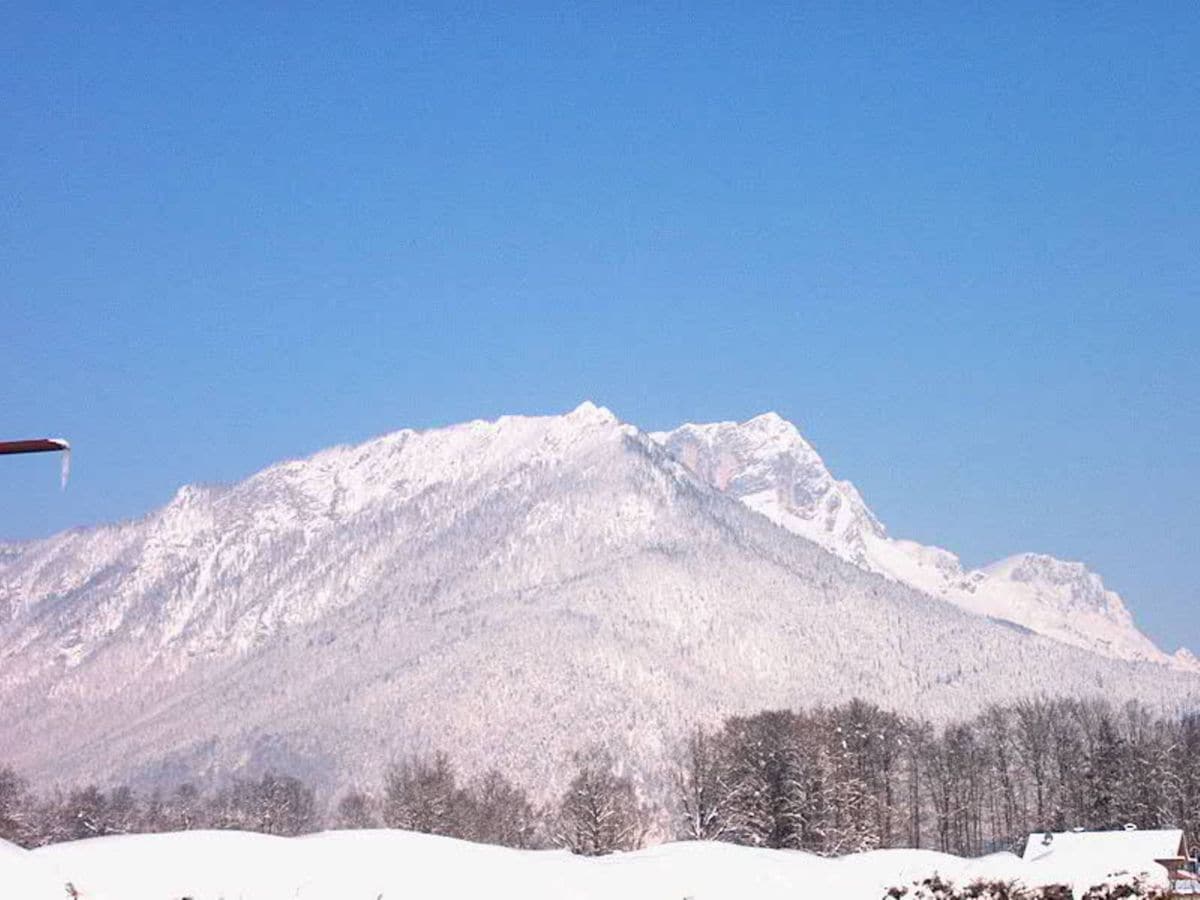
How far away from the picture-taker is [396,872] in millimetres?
14062

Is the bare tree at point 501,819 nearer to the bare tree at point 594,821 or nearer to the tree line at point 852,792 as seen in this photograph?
the tree line at point 852,792

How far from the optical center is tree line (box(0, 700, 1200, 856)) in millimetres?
87062

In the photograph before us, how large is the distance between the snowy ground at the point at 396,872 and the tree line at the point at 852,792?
6611 centimetres

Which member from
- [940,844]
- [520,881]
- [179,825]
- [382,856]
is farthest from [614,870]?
[179,825]

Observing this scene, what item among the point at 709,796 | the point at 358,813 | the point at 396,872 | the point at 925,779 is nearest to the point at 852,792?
the point at 709,796

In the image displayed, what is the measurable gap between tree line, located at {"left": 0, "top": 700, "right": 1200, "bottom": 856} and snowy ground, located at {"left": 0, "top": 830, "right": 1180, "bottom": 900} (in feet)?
217

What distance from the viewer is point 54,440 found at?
15.3 meters

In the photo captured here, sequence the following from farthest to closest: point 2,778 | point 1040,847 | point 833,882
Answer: point 2,778, point 1040,847, point 833,882

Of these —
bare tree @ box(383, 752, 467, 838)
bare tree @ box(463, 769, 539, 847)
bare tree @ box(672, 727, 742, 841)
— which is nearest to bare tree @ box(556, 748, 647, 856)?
bare tree @ box(672, 727, 742, 841)

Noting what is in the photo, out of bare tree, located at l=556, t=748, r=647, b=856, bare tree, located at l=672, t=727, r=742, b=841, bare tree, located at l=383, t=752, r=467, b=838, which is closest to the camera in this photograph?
bare tree, located at l=672, t=727, r=742, b=841

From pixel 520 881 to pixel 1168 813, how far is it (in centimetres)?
8942

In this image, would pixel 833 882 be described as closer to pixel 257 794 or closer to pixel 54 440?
pixel 54 440

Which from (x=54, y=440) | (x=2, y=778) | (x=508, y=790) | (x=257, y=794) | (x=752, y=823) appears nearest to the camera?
(x=54, y=440)

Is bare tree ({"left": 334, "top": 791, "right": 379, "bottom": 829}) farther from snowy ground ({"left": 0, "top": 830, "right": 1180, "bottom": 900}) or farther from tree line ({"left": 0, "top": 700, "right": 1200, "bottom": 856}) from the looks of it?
snowy ground ({"left": 0, "top": 830, "right": 1180, "bottom": 900})
